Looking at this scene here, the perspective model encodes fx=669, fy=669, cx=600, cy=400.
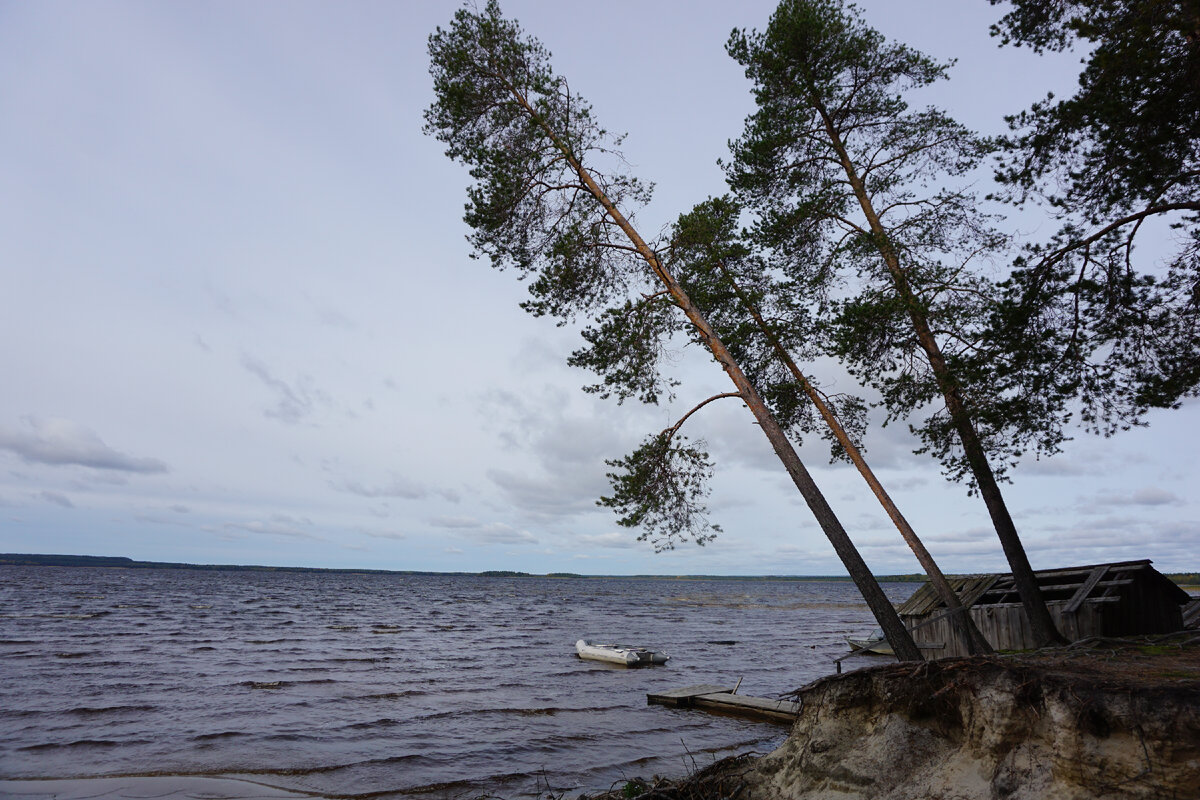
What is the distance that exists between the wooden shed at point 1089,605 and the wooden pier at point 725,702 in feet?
12.6

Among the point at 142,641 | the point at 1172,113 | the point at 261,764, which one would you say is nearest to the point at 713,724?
the point at 261,764

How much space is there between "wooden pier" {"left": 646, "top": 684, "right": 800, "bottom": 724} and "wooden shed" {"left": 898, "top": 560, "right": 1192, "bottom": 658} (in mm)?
3826

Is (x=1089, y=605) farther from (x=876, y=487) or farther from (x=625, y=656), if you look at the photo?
(x=625, y=656)

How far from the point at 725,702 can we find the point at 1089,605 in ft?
25.4

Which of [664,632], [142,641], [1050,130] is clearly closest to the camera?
[1050,130]

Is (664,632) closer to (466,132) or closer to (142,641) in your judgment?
(142,641)

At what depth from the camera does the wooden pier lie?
1472 cm

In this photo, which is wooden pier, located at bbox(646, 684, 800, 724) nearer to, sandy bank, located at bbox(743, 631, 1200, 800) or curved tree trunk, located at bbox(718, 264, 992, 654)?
curved tree trunk, located at bbox(718, 264, 992, 654)

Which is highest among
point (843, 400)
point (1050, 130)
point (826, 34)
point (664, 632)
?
point (826, 34)

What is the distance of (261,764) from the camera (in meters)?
11.6

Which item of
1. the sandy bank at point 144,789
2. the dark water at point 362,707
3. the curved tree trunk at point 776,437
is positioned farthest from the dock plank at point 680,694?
the sandy bank at point 144,789

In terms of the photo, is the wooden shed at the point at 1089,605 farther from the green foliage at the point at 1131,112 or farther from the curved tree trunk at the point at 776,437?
the green foliage at the point at 1131,112

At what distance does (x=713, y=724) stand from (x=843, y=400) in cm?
773

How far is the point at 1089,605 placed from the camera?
1216 centimetres
